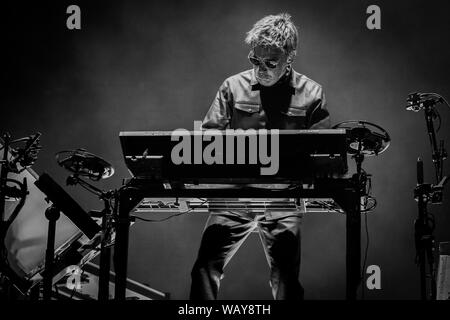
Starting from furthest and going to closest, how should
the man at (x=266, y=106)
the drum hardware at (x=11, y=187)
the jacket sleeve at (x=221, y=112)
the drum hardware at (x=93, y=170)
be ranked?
the drum hardware at (x=11, y=187)
the drum hardware at (x=93, y=170)
the jacket sleeve at (x=221, y=112)
the man at (x=266, y=106)

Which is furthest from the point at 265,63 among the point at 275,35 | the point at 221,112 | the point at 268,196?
the point at 268,196

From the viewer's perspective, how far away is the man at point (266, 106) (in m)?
3.56

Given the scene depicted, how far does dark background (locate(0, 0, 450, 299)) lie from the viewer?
6293mm

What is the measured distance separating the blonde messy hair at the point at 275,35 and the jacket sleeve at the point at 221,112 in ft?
1.22

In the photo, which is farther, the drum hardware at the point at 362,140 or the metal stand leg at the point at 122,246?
the drum hardware at the point at 362,140

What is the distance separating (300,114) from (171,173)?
124 cm

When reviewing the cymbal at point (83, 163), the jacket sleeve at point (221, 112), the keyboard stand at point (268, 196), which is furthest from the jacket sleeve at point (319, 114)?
the cymbal at point (83, 163)

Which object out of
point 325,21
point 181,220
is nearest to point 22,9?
point 181,220

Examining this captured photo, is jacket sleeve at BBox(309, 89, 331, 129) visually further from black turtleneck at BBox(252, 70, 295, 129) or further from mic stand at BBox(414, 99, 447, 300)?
mic stand at BBox(414, 99, 447, 300)

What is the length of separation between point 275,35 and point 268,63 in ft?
0.62

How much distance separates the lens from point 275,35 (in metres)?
3.93

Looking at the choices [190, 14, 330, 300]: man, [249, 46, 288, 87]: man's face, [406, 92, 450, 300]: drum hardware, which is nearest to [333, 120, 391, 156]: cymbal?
[406, 92, 450, 300]: drum hardware

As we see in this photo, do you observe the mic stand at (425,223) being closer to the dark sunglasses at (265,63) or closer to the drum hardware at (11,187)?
the dark sunglasses at (265,63)

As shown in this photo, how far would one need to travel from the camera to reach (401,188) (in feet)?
20.9
